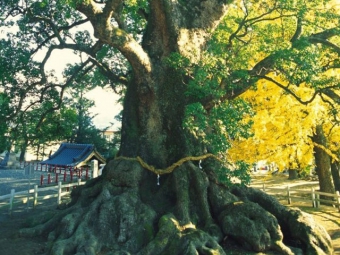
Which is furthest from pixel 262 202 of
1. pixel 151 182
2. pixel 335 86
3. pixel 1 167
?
pixel 1 167

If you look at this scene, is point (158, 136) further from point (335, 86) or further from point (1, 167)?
point (1, 167)

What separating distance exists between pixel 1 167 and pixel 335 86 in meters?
48.6

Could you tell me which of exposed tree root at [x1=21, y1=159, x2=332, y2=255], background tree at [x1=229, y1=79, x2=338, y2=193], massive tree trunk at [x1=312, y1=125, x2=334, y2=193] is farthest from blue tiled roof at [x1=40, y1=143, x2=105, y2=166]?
massive tree trunk at [x1=312, y1=125, x2=334, y2=193]

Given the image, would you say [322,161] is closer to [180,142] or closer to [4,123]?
[180,142]

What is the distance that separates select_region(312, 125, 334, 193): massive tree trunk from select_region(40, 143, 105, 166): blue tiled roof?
1504cm

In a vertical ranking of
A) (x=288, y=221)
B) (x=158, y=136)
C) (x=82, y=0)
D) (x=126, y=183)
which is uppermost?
(x=82, y=0)

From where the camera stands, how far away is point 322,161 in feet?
60.2

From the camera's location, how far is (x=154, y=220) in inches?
336

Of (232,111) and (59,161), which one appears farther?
(59,161)

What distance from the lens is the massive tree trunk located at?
17922 millimetres

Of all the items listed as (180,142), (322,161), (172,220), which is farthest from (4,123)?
(322,161)

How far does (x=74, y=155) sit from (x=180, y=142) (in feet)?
56.1

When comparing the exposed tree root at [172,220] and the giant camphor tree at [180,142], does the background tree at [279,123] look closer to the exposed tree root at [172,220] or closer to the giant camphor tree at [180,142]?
the giant camphor tree at [180,142]

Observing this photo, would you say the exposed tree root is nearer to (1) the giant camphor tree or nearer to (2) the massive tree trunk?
(1) the giant camphor tree
